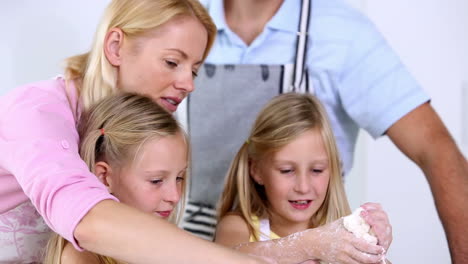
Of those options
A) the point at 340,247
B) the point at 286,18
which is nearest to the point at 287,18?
the point at 286,18

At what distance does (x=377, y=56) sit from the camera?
140 centimetres

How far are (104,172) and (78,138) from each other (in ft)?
0.23

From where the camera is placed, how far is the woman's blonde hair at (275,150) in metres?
1.31

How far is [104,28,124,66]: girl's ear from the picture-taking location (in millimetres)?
1128

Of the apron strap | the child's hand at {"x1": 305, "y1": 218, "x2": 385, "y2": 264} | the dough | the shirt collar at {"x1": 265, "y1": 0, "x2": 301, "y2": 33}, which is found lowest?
the child's hand at {"x1": 305, "y1": 218, "x2": 385, "y2": 264}

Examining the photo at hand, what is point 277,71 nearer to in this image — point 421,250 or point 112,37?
point 112,37

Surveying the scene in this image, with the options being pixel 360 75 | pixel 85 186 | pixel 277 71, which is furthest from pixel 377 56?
pixel 85 186

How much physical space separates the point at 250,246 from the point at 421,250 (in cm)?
93

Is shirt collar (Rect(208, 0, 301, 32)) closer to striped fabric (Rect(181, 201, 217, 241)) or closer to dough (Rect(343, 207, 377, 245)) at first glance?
striped fabric (Rect(181, 201, 217, 241))

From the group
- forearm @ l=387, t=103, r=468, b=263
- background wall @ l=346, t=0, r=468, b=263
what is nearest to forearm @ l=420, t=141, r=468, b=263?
forearm @ l=387, t=103, r=468, b=263

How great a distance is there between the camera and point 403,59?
6.29ft

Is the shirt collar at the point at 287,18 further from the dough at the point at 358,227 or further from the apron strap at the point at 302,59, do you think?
the dough at the point at 358,227

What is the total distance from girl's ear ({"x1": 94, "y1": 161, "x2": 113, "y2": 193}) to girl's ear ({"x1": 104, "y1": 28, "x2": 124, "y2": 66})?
0.60 ft

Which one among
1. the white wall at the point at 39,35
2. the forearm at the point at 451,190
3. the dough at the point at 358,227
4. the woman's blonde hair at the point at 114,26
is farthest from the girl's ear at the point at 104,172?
the white wall at the point at 39,35
